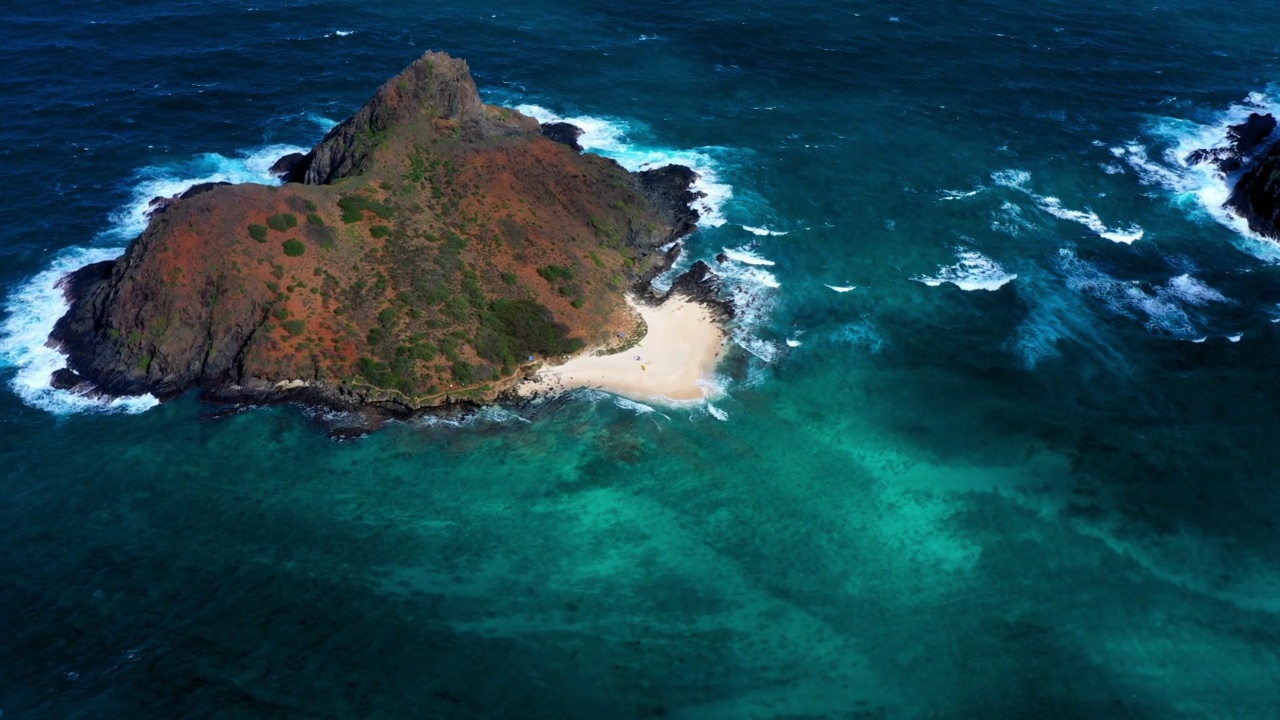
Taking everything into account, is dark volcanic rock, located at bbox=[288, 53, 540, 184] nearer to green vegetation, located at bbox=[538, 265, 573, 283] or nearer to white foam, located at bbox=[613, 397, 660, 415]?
green vegetation, located at bbox=[538, 265, 573, 283]

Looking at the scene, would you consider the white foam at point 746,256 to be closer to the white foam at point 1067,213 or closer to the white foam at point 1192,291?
the white foam at point 1067,213

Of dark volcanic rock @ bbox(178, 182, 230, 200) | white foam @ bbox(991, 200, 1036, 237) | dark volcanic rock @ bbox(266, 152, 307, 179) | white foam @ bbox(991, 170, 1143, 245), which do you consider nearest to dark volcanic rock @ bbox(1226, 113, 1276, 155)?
white foam @ bbox(991, 170, 1143, 245)

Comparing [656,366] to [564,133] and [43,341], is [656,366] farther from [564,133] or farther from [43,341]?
[43,341]

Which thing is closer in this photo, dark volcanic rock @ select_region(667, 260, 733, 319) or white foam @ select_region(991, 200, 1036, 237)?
dark volcanic rock @ select_region(667, 260, 733, 319)

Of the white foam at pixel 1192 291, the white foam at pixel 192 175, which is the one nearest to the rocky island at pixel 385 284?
the white foam at pixel 192 175

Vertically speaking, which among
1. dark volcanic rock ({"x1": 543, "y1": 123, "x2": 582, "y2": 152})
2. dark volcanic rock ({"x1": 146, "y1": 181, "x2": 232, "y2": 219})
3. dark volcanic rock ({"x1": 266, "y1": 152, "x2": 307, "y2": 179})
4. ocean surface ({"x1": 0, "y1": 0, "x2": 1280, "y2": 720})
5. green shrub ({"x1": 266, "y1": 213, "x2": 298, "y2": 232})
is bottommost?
ocean surface ({"x1": 0, "y1": 0, "x2": 1280, "y2": 720})

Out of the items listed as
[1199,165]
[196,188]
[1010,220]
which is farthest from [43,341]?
[1199,165]
